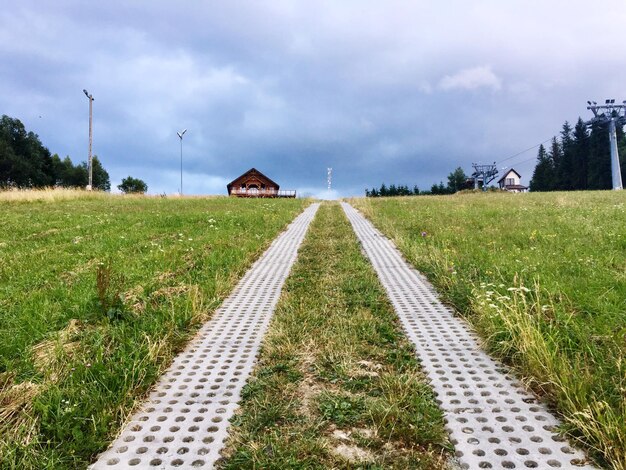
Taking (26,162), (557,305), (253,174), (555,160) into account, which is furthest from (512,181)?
(557,305)

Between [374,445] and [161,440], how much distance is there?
131 centimetres

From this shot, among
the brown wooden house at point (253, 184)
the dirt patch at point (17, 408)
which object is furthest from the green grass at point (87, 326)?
the brown wooden house at point (253, 184)

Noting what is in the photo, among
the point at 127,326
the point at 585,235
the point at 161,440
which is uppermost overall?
the point at 585,235

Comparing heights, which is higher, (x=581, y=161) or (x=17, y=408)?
(x=581, y=161)

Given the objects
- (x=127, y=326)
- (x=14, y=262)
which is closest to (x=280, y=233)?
(x=14, y=262)

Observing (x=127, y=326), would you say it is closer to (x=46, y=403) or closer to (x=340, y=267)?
(x=46, y=403)

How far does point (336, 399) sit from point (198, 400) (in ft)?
3.29

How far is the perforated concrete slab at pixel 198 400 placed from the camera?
96.3 inches

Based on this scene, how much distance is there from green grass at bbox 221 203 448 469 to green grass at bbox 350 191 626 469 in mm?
865

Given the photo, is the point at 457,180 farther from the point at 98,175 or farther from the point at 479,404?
the point at 479,404

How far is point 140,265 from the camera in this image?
6.91m

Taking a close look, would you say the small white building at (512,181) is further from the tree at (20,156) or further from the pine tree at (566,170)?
the tree at (20,156)

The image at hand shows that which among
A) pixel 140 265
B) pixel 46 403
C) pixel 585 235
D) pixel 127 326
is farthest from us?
pixel 585 235

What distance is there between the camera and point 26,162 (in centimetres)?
7275
